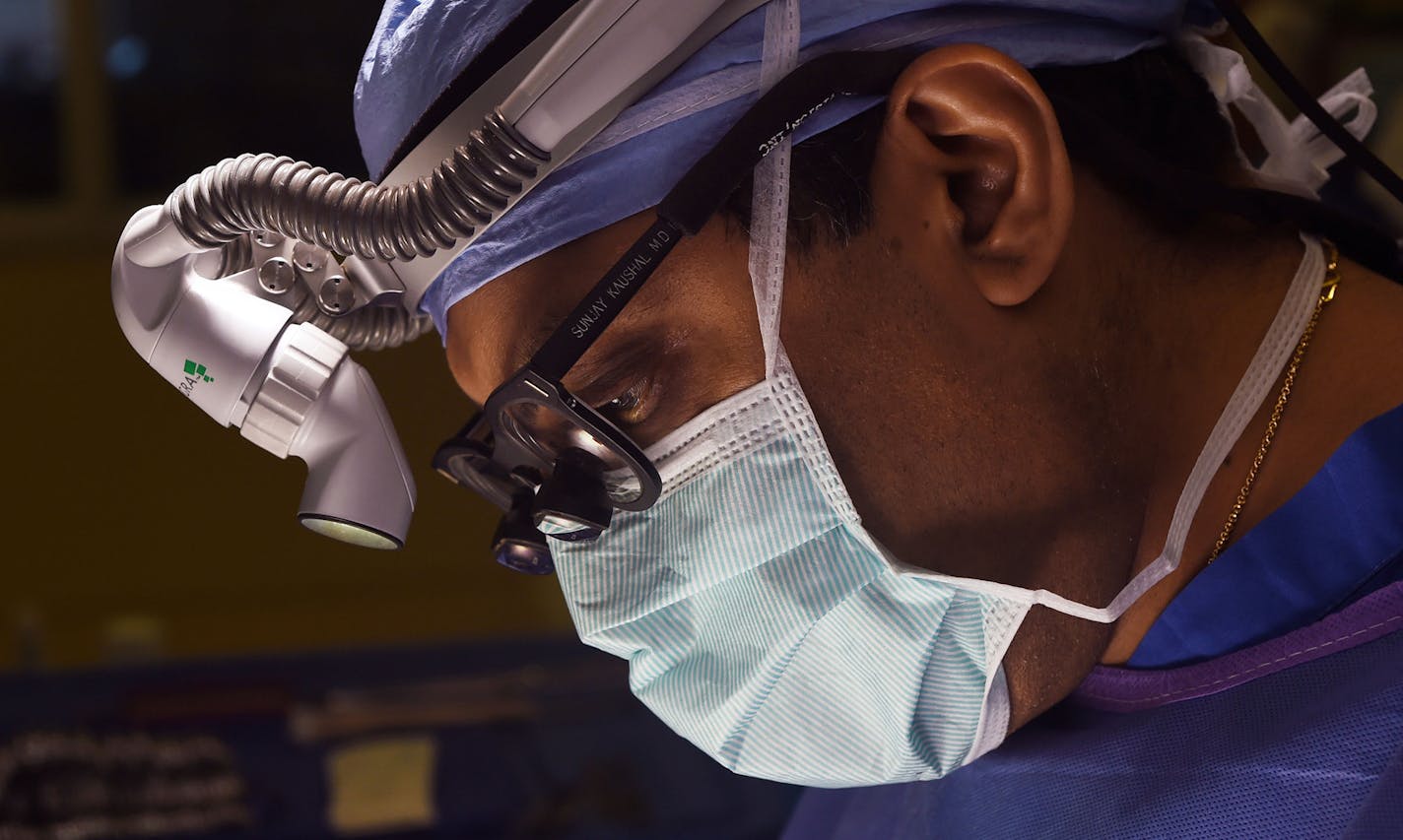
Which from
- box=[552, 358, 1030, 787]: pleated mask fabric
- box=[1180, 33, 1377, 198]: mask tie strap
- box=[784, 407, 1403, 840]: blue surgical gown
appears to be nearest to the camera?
box=[784, 407, 1403, 840]: blue surgical gown

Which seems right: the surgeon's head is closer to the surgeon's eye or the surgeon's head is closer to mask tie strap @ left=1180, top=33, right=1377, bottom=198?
the surgeon's eye

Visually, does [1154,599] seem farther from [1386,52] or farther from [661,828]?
[1386,52]

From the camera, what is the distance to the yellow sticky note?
7.68 feet

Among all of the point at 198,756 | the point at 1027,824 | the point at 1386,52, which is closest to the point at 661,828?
the point at 198,756

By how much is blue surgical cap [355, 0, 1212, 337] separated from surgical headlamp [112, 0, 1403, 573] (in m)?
0.02

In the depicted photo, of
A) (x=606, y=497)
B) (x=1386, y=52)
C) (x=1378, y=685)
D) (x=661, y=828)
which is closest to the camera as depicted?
(x=1378, y=685)

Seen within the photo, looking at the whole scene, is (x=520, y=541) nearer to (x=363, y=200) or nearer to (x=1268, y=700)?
(x=363, y=200)

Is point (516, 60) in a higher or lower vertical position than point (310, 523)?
higher

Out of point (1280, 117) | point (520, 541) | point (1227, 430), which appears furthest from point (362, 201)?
point (1280, 117)

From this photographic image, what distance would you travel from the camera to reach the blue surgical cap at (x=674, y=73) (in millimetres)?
1035

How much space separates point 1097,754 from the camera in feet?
3.86

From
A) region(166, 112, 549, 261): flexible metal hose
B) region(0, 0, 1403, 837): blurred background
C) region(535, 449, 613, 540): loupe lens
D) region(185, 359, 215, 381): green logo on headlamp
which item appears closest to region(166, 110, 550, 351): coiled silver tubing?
region(166, 112, 549, 261): flexible metal hose

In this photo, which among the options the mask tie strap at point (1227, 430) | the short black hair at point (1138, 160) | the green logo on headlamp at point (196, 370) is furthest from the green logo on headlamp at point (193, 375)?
the mask tie strap at point (1227, 430)

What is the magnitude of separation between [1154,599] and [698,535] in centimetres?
39
